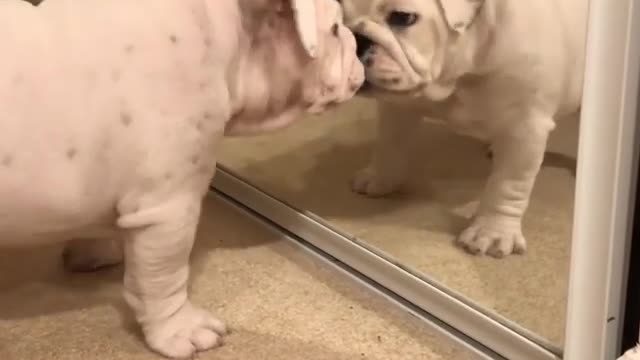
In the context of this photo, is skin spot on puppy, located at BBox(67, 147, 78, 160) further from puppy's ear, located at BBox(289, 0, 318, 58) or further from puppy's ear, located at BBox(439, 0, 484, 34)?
puppy's ear, located at BBox(439, 0, 484, 34)

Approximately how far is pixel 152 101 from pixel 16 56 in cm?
13

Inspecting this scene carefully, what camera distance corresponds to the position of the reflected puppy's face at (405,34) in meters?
1.21

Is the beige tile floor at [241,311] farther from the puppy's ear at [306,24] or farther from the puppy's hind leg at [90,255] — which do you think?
the puppy's ear at [306,24]

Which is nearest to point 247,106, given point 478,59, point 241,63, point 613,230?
point 241,63

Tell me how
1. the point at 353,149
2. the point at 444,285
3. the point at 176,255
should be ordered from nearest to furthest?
the point at 176,255
the point at 444,285
the point at 353,149

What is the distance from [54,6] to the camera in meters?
1.02

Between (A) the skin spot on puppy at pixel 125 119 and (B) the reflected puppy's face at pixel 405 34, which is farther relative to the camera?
(B) the reflected puppy's face at pixel 405 34

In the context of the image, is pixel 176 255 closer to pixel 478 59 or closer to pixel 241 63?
pixel 241 63

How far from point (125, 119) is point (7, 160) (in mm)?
111

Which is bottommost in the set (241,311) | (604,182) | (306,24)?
(241,311)

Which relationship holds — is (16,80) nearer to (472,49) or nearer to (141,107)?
(141,107)

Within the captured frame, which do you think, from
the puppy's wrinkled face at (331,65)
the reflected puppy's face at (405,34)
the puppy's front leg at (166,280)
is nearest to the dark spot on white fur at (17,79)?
the puppy's front leg at (166,280)

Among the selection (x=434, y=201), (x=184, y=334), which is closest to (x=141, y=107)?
(x=184, y=334)

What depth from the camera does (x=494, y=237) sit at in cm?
127
